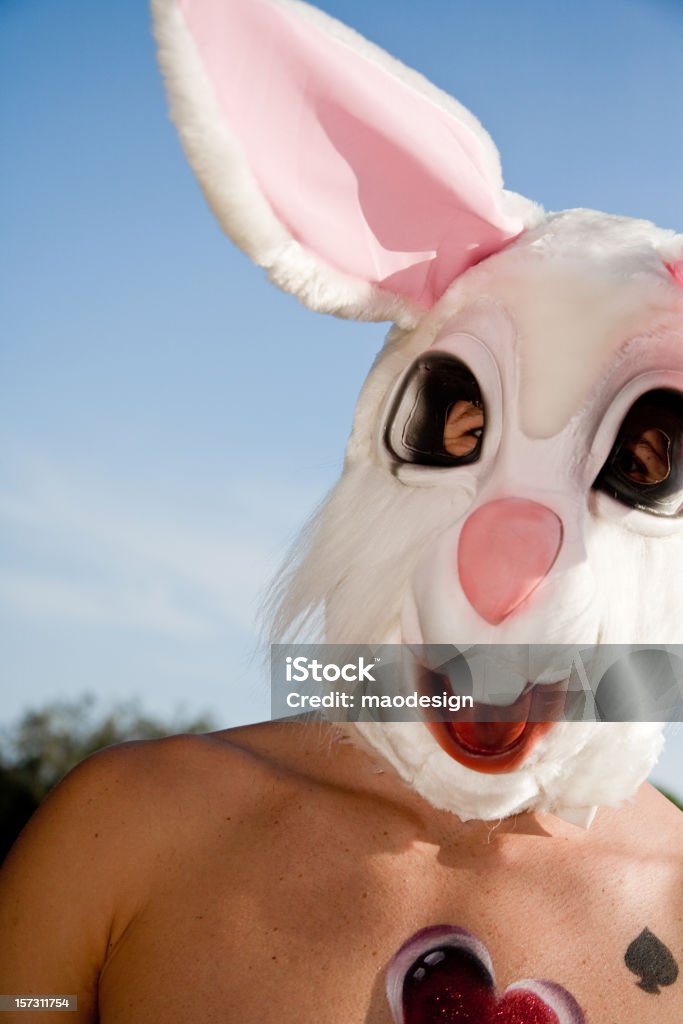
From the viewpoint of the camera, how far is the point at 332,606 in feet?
4.30

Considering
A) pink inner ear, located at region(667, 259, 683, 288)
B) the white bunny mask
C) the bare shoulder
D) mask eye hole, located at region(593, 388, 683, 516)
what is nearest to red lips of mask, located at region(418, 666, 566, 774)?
the white bunny mask

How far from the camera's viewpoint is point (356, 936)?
1.27 metres

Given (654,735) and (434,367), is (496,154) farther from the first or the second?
(654,735)

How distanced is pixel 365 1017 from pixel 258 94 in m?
1.07

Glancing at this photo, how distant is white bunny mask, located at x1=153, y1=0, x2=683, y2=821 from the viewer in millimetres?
1132

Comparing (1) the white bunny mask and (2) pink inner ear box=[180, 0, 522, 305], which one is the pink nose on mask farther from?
(2) pink inner ear box=[180, 0, 522, 305]

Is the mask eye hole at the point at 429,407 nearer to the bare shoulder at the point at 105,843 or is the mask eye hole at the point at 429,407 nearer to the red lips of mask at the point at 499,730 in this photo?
the red lips of mask at the point at 499,730

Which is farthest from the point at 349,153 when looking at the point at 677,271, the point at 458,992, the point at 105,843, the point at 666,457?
the point at 458,992

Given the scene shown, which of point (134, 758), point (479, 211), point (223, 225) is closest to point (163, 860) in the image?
point (134, 758)

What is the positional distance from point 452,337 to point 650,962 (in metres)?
0.82

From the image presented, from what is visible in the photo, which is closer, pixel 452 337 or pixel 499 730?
pixel 499 730

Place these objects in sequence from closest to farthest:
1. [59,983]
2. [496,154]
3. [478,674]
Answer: [478,674]
[59,983]
[496,154]

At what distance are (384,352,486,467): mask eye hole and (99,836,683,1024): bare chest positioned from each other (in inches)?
20.5

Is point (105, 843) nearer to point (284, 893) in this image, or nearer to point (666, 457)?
point (284, 893)
